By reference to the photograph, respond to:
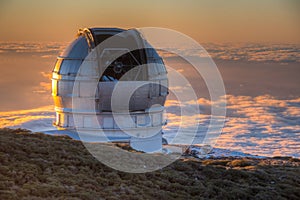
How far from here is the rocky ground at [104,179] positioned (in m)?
13.2

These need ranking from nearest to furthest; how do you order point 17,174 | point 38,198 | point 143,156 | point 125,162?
point 38,198 < point 17,174 < point 125,162 < point 143,156

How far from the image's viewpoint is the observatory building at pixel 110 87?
2269 centimetres

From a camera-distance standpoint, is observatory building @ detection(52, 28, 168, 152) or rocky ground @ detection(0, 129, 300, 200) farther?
observatory building @ detection(52, 28, 168, 152)

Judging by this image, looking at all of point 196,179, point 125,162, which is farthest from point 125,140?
point 196,179

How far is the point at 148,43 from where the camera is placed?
→ 25219mm

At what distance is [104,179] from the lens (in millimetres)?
14750

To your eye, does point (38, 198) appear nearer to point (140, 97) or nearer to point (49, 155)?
point (49, 155)

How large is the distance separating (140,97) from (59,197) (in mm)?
11395

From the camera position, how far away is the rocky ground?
1316 cm

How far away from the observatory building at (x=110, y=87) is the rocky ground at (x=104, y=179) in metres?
4.18

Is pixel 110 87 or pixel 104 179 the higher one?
pixel 110 87

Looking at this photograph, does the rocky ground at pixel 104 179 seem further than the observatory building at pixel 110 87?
No

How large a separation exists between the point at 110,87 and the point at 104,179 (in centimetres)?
841

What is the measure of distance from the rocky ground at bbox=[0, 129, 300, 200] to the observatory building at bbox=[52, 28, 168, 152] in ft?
13.7
